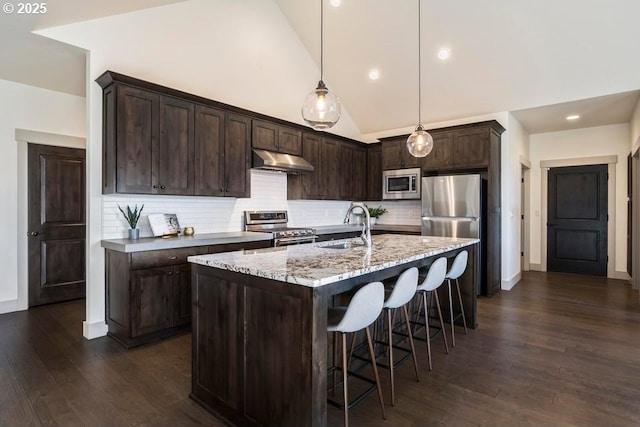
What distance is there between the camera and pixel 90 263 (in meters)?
3.43

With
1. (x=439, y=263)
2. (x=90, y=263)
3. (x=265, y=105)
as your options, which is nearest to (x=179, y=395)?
(x=90, y=263)

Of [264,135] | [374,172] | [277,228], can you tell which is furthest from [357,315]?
[374,172]

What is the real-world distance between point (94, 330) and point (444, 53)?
559 centimetres

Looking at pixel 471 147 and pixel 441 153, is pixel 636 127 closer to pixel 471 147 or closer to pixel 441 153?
pixel 471 147

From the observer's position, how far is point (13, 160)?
4.17 m

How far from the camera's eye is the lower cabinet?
10.3 ft

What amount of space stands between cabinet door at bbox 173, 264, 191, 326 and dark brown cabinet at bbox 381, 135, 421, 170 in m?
3.99

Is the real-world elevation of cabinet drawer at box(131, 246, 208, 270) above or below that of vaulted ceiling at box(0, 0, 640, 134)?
below

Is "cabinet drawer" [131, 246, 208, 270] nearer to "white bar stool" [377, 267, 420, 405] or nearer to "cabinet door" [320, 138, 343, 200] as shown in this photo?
"white bar stool" [377, 267, 420, 405]

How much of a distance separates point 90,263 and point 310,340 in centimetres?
287

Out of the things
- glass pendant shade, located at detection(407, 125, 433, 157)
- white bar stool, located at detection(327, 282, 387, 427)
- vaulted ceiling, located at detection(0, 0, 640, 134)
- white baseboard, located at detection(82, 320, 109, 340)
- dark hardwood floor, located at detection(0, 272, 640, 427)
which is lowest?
dark hardwood floor, located at detection(0, 272, 640, 427)

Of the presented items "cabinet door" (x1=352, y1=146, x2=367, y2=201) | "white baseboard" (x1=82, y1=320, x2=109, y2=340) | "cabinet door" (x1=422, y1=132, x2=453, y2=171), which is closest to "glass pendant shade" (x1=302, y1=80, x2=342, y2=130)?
"white baseboard" (x1=82, y1=320, x2=109, y2=340)

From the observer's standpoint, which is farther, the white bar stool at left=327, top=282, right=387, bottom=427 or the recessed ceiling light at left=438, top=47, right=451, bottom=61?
the recessed ceiling light at left=438, top=47, right=451, bottom=61

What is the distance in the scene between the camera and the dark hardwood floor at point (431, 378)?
2121 mm
